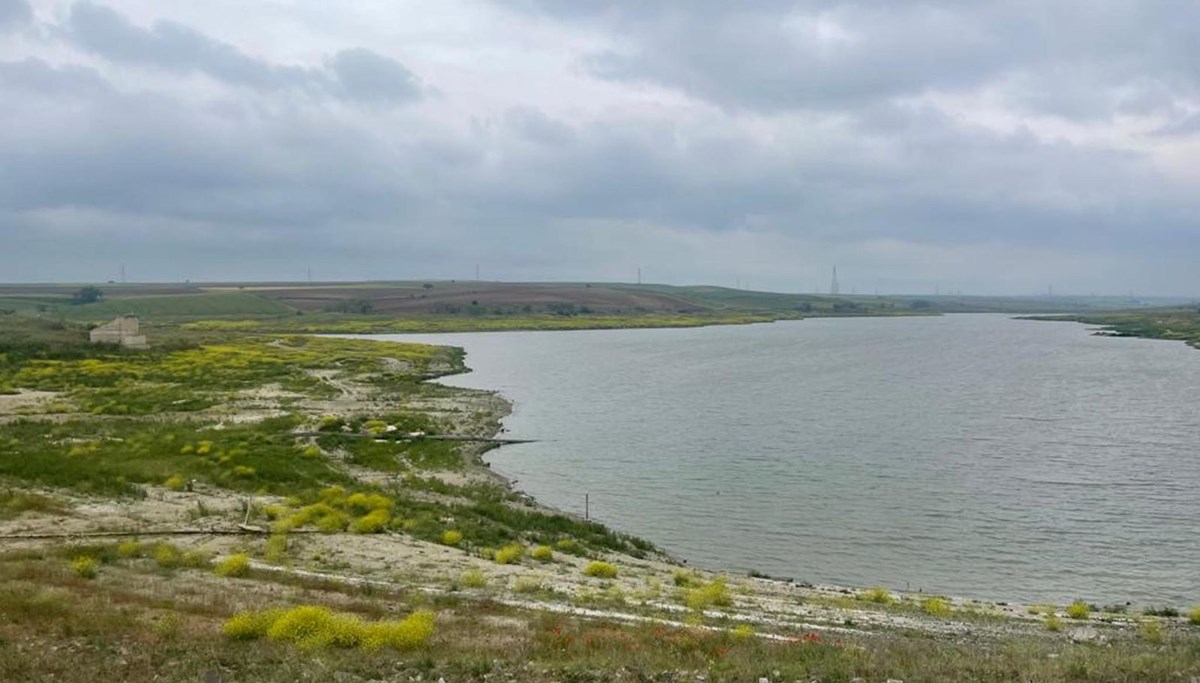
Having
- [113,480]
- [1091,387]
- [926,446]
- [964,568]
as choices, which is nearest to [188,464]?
[113,480]

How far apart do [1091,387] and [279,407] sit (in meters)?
67.4

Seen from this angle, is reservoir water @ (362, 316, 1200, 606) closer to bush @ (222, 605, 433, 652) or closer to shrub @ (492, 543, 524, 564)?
shrub @ (492, 543, 524, 564)

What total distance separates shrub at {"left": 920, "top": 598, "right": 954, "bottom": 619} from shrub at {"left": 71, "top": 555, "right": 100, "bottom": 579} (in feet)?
60.0

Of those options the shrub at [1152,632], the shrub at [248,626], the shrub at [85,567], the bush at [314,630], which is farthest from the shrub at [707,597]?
the shrub at [85,567]

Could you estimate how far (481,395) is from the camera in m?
72.9

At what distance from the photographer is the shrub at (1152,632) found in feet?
59.1

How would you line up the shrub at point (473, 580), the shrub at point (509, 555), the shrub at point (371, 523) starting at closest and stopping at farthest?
the shrub at point (473, 580) < the shrub at point (509, 555) < the shrub at point (371, 523)

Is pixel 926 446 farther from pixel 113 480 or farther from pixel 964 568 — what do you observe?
pixel 113 480

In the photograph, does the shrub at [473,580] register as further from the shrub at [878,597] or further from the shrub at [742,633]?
the shrub at [878,597]

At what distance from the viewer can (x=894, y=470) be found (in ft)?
143

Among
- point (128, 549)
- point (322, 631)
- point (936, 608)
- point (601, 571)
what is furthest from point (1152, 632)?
point (128, 549)

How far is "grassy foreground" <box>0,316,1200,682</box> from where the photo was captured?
42.3ft

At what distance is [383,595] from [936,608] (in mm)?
12990

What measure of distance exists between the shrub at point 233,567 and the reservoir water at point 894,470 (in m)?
14.7
